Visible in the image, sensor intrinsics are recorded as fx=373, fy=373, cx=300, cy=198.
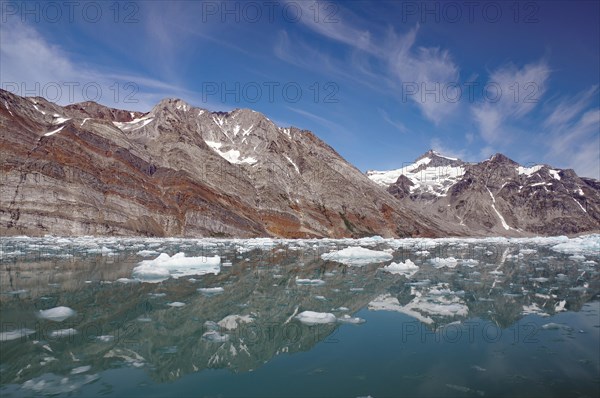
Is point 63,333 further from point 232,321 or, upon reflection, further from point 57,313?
point 232,321

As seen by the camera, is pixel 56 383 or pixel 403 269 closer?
pixel 56 383

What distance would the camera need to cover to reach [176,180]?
10556cm

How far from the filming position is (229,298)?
19719mm

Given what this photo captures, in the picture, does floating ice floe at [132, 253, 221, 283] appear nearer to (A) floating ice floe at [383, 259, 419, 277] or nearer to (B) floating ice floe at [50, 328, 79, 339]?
(B) floating ice floe at [50, 328, 79, 339]

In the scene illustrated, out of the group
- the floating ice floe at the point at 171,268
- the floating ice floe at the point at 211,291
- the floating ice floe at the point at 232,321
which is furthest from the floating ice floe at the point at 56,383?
the floating ice floe at the point at 171,268

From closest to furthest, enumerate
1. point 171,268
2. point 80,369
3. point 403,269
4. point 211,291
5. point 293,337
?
point 80,369
point 293,337
point 211,291
point 171,268
point 403,269

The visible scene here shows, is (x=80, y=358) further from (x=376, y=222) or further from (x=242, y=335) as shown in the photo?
(x=376, y=222)

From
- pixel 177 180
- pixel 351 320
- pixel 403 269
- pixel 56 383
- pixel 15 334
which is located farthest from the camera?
pixel 177 180

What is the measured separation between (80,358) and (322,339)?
7664mm

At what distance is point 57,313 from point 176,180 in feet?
310

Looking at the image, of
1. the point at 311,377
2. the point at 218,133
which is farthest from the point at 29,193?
the point at 218,133

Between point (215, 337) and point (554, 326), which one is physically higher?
point (554, 326)

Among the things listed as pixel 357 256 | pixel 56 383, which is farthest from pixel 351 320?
pixel 357 256

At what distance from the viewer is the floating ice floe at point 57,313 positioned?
14.5 metres
